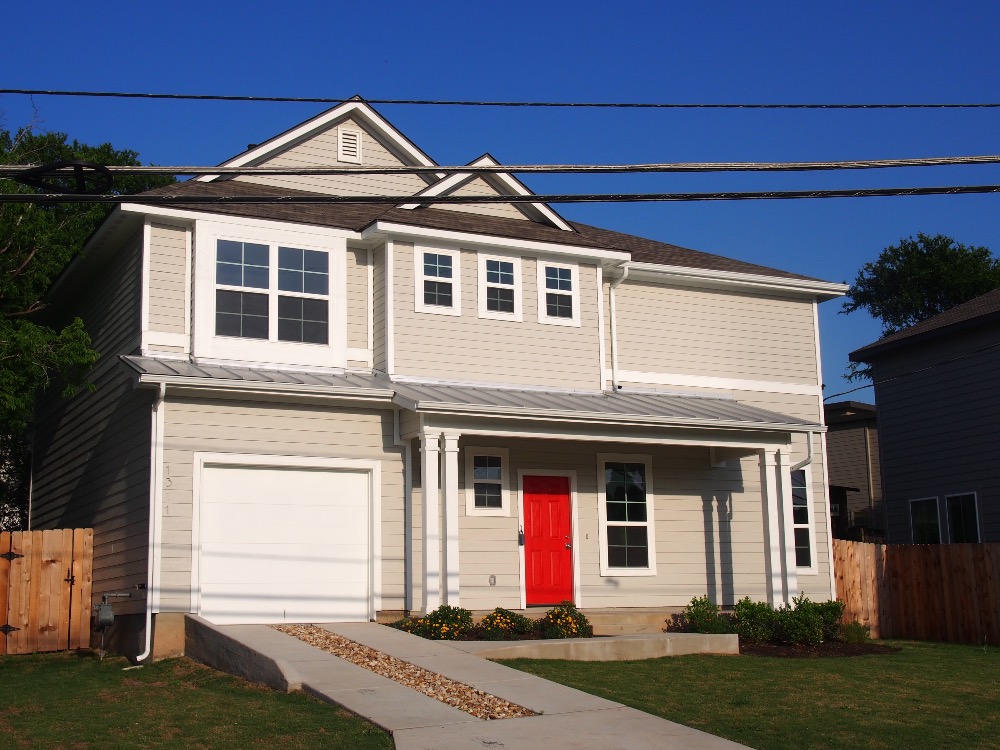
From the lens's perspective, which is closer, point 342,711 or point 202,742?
point 202,742

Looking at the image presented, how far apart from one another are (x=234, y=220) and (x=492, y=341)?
4.37m

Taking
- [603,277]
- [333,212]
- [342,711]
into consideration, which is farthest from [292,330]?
[342,711]

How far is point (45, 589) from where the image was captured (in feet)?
54.5

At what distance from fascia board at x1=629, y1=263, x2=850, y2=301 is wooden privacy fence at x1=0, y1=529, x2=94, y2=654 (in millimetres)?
10133

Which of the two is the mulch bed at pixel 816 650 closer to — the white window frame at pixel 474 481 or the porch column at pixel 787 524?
the porch column at pixel 787 524

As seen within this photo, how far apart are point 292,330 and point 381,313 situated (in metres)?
→ 1.40

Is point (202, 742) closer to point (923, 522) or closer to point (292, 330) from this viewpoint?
point (292, 330)

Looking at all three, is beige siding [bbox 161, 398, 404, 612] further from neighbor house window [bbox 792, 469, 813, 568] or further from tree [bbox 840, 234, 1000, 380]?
tree [bbox 840, 234, 1000, 380]

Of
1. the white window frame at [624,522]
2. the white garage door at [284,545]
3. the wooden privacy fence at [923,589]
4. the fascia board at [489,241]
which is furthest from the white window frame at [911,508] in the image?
the white garage door at [284,545]

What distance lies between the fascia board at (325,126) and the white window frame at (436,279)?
3062 millimetres

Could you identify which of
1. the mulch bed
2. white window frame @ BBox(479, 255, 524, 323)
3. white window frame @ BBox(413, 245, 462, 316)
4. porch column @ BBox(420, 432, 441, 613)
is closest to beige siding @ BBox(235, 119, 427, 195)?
white window frame @ BBox(413, 245, 462, 316)

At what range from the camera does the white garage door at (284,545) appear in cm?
1534

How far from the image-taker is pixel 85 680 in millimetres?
13312

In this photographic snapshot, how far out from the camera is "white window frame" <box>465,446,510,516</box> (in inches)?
679
